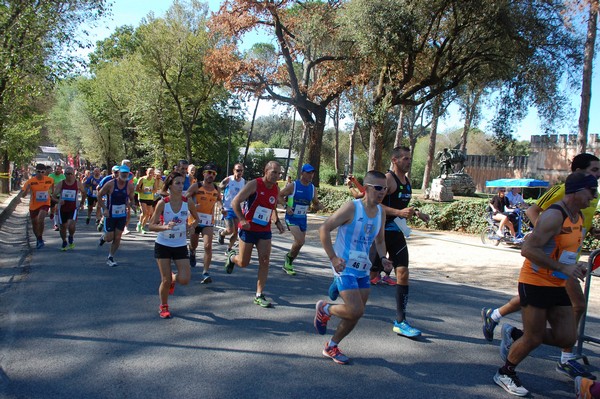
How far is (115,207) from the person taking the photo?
870 cm

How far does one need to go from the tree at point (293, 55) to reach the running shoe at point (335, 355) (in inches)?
612

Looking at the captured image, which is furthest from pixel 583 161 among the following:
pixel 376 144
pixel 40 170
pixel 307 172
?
pixel 376 144

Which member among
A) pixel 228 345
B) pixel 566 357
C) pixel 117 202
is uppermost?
pixel 117 202

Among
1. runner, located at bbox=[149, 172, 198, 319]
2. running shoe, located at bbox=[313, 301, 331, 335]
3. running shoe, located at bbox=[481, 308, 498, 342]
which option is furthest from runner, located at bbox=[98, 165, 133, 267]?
running shoe, located at bbox=[481, 308, 498, 342]

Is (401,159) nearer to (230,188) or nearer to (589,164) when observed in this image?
(589,164)

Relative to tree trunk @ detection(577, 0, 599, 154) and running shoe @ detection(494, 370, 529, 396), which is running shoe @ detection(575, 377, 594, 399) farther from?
tree trunk @ detection(577, 0, 599, 154)

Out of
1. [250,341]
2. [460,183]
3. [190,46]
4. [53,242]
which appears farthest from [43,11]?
[460,183]

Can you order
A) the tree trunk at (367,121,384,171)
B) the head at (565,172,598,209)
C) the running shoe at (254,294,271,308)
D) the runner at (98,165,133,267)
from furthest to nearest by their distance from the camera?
the tree trunk at (367,121,384,171)
the runner at (98,165,133,267)
the running shoe at (254,294,271,308)
the head at (565,172,598,209)

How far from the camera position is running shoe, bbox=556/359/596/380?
410cm

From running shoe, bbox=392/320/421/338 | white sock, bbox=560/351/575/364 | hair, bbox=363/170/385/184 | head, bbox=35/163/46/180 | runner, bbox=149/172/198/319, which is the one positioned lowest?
running shoe, bbox=392/320/421/338

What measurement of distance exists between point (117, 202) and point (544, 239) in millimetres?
7418

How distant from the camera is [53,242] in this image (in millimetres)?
11414

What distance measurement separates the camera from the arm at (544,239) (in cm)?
358

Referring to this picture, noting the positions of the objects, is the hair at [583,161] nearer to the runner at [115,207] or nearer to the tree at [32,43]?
the runner at [115,207]
